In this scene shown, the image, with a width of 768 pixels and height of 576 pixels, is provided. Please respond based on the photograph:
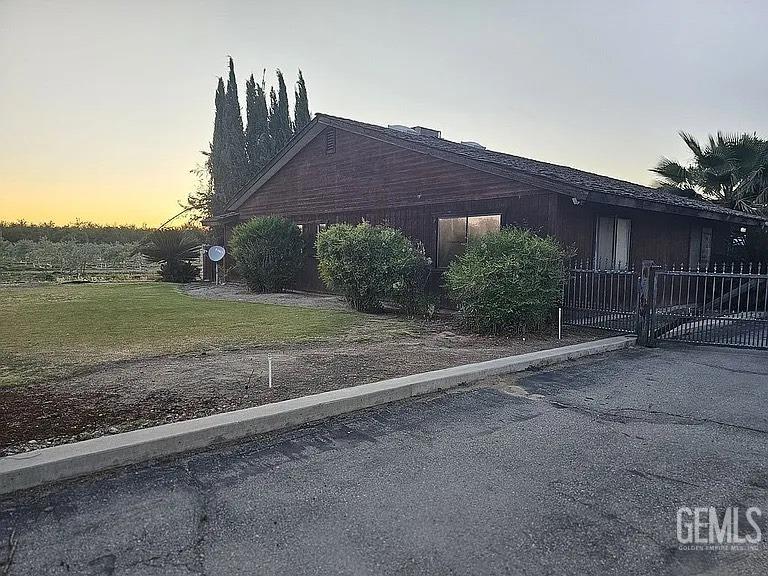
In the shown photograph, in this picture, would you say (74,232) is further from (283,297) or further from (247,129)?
(283,297)

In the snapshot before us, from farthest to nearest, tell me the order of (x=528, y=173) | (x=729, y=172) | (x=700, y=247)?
(x=729, y=172)
(x=700, y=247)
(x=528, y=173)

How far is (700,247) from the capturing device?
48.7ft

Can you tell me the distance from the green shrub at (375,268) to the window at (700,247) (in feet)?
25.1

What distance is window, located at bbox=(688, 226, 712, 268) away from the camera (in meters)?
14.5

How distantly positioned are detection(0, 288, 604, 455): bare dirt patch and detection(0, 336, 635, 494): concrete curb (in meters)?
0.31

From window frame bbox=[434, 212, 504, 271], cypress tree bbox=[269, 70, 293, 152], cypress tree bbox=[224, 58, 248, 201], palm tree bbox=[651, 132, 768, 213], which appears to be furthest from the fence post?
cypress tree bbox=[269, 70, 293, 152]

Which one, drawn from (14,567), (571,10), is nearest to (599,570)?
(14,567)

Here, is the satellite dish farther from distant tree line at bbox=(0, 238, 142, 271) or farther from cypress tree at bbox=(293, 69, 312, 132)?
cypress tree at bbox=(293, 69, 312, 132)

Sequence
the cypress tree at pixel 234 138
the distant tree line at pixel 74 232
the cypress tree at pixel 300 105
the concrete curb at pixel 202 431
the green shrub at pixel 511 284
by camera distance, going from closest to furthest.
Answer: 1. the concrete curb at pixel 202 431
2. the green shrub at pixel 511 284
3. the cypress tree at pixel 234 138
4. the distant tree line at pixel 74 232
5. the cypress tree at pixel 300 105

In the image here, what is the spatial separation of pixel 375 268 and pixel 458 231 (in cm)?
219

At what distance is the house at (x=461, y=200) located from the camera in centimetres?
1070

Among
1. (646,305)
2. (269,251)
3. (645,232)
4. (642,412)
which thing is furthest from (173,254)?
(642,412)

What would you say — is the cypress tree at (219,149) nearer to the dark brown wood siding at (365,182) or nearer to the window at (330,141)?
the dark brown wood siding at (365,182)

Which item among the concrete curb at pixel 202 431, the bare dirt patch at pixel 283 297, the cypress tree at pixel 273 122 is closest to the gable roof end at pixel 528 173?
the bare dirt patch at pixel 283 297
